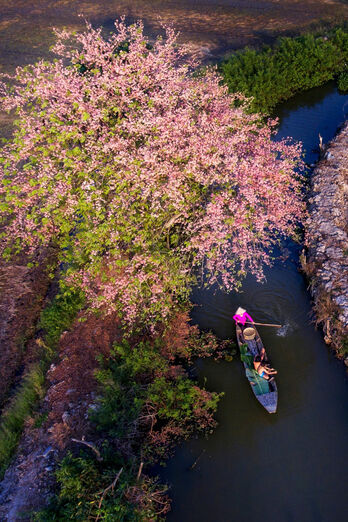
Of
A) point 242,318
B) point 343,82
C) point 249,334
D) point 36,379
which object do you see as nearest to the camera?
point 36,379

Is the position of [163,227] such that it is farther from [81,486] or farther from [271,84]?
[271,84]

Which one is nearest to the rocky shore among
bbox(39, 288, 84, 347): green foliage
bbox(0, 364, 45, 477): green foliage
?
bbox(39, 288, 84, 347): green foliage

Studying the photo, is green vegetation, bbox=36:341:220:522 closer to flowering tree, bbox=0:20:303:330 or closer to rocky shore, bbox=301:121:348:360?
flowering tree, bbox=0:20:303:330

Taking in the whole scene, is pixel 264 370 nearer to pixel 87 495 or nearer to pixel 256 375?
pixel 256 375

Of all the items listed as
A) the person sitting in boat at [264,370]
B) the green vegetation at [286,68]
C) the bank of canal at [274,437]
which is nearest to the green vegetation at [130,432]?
the bank of canal at [274,437]

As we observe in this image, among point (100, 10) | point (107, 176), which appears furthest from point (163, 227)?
point (100, 10)

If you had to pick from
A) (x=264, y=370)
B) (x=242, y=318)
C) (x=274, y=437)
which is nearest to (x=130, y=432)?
(x=274, y=437)
